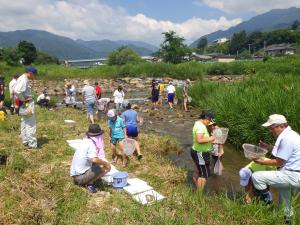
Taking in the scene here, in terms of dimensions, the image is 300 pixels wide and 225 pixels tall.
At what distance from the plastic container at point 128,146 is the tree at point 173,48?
53.6m

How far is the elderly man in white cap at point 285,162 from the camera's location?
463 centimetres

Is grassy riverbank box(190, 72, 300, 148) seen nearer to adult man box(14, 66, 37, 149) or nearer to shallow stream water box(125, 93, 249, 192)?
shallow stream water box(125, 93, 249, 192)

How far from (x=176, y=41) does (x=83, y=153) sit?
56462mm

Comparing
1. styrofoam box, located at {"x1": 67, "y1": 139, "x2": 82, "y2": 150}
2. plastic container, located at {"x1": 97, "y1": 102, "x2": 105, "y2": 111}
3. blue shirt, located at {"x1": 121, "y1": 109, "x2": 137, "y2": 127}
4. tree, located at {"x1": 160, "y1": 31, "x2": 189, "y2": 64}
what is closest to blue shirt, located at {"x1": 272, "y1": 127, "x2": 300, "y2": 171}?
blue shirt, located at {"x1": 121, "y1": 109, "x2": 137, "y2": 127}

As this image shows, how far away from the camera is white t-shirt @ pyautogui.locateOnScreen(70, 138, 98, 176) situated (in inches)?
228

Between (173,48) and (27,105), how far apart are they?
54090 millimetres

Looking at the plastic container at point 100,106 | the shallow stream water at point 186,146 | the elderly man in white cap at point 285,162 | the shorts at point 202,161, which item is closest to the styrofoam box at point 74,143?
the shallow stream water at point 186,146

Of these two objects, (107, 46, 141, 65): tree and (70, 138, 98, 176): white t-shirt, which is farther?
(107, 46, 141, 65): tree

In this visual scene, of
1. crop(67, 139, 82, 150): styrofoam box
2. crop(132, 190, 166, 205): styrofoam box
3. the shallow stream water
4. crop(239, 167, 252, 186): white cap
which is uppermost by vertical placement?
crop(239, 167, 252, 186): white cap

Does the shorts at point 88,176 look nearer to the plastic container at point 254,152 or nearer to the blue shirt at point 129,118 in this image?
the blue shirt at point 129,118

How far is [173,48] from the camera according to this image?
60281 millimetres

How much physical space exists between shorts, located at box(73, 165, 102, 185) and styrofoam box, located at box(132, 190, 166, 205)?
81cm

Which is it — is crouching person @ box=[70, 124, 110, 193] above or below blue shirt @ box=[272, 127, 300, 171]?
below

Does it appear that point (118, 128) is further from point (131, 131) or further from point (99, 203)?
point (99, 203)
